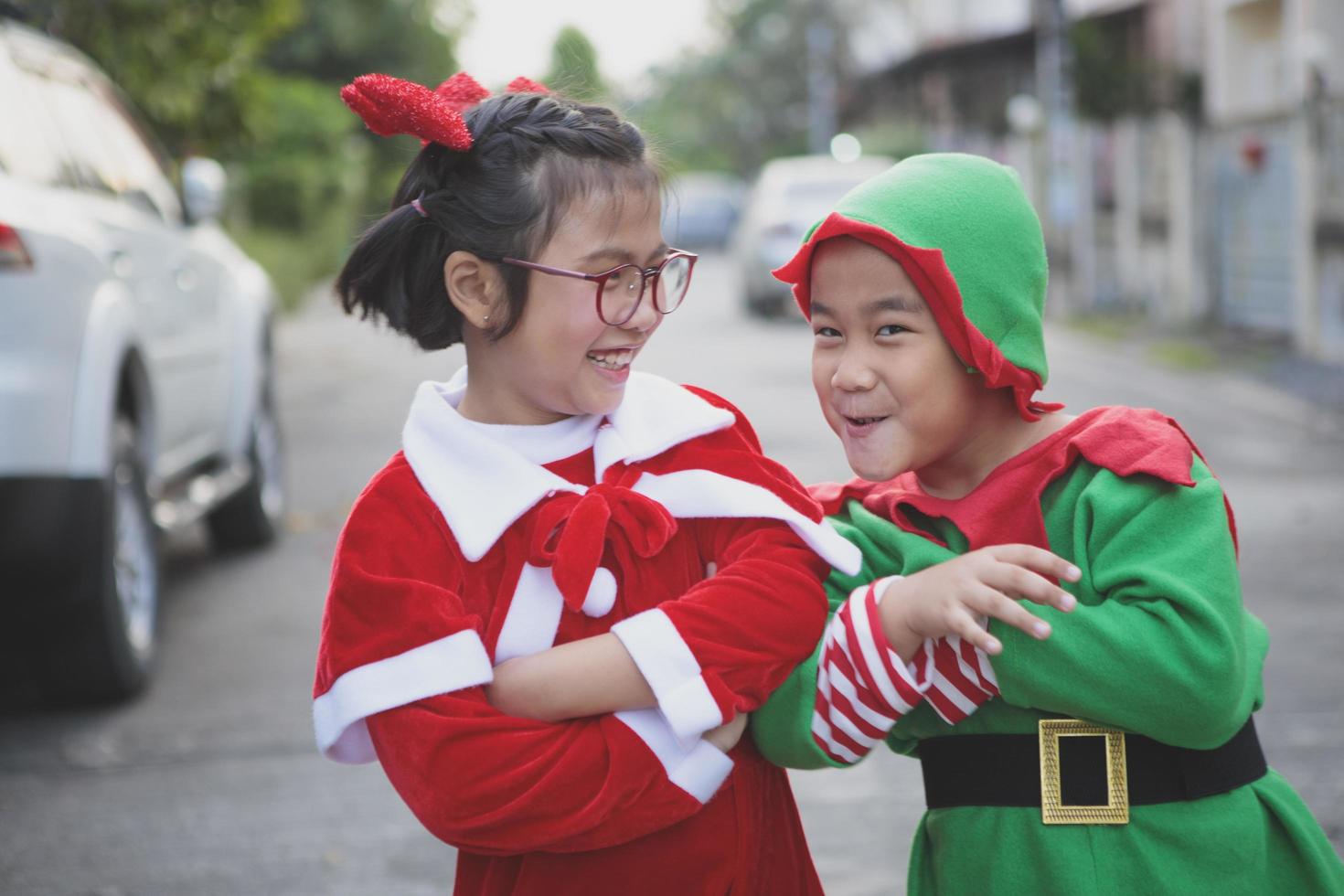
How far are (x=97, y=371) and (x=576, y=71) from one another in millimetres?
2682

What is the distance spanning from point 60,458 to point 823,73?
142 ft

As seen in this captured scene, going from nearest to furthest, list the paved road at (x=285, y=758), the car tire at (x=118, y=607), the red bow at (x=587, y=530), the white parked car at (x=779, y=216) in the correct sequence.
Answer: the red bow at (x=587, y=530)
the paved road at (x=285, y=758)
the car tire at (x=118, y=607)
the white parked car at (x=779, y=216)

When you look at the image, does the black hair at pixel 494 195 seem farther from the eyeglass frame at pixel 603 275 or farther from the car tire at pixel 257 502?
the car tire at pixel 257 502

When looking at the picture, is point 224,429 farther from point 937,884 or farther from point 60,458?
point 937,884

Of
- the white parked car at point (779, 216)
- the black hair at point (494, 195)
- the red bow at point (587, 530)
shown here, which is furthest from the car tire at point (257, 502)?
the white parked car at point (779, 216)

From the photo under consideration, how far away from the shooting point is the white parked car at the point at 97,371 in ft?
14.7

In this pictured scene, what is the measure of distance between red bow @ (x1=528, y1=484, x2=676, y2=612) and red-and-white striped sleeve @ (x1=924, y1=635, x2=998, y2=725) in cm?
35

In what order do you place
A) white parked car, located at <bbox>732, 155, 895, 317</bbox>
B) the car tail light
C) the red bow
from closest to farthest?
the red bow
the car tail light
white parked car, located at <bbox>732, 155, 895, 317</bbox>

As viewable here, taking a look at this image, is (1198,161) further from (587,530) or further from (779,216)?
(587,530)

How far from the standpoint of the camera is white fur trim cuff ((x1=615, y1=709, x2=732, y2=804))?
192 cm

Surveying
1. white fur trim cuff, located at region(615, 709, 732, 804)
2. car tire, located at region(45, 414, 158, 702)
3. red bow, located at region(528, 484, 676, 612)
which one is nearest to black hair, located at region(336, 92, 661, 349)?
red bow, located at region(528, 484, 676, 612)

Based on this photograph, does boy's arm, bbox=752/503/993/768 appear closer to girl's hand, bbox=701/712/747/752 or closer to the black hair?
girl's hand, bbox=701/712/747/752

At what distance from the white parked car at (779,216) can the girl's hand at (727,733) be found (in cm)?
1553

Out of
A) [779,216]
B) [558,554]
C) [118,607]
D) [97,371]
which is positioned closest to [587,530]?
[558,554]
